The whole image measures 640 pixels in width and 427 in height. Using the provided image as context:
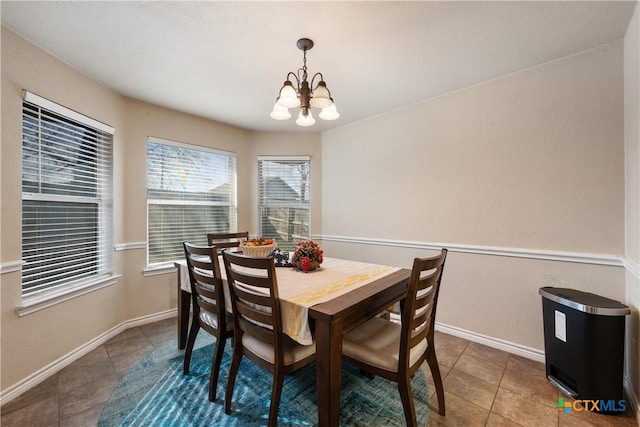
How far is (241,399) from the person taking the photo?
5.67ft

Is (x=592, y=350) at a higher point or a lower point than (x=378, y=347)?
lower

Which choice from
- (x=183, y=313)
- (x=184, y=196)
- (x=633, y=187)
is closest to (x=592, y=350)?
(x=633, y=187)

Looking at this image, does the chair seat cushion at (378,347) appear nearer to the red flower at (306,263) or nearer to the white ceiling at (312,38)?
the red flower at (306,263)

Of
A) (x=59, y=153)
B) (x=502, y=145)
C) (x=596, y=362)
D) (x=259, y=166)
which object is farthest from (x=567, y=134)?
(x=59, y=153)

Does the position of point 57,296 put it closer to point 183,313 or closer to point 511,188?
point 183,313

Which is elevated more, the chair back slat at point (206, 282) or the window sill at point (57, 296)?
the chair back slat at point (206, 282)

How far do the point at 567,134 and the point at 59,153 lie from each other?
4.11 meters

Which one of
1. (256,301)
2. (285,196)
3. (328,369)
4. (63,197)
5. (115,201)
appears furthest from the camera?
(285,196)

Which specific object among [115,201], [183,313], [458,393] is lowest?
[458,393]

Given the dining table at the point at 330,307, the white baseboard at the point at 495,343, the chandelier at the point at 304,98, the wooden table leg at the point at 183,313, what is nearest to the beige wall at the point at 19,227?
the wooden table leg at the point at 183,313

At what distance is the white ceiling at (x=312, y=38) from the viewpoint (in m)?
1.58

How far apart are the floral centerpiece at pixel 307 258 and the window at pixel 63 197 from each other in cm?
196

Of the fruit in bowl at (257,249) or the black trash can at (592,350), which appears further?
the fruit in bowl at (257,249)

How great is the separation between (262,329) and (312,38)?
1911mm
